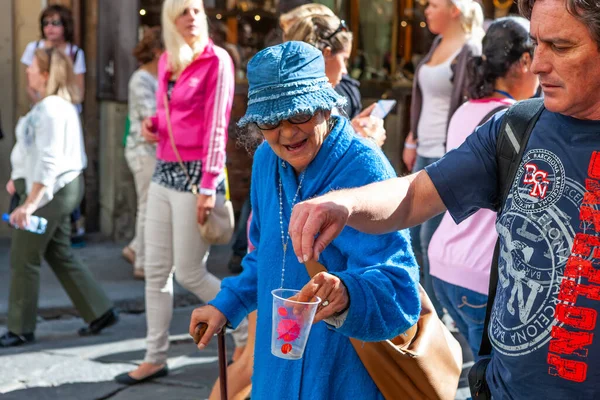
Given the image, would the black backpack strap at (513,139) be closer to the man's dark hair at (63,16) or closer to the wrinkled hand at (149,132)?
the wrinkled hand at (149,132)

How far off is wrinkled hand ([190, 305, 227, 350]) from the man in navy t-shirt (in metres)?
0.82

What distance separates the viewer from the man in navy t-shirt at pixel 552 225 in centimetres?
199

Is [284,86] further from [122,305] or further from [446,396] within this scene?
[122,305]

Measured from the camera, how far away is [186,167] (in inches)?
199

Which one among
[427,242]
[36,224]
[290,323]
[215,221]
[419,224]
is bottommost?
[36,224]

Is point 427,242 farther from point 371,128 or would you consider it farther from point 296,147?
point 296,147

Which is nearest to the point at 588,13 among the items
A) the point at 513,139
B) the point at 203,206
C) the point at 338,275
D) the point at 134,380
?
the point at 513,139

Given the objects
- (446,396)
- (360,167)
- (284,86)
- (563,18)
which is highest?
(563,18)

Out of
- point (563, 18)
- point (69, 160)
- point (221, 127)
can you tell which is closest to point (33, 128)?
point (69, 160)

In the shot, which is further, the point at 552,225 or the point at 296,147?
the point at 296,147

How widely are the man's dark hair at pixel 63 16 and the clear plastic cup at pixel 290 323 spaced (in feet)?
20.9

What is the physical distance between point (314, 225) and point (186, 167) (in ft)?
10.3

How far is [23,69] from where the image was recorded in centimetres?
855

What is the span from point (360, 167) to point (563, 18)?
79 cm
